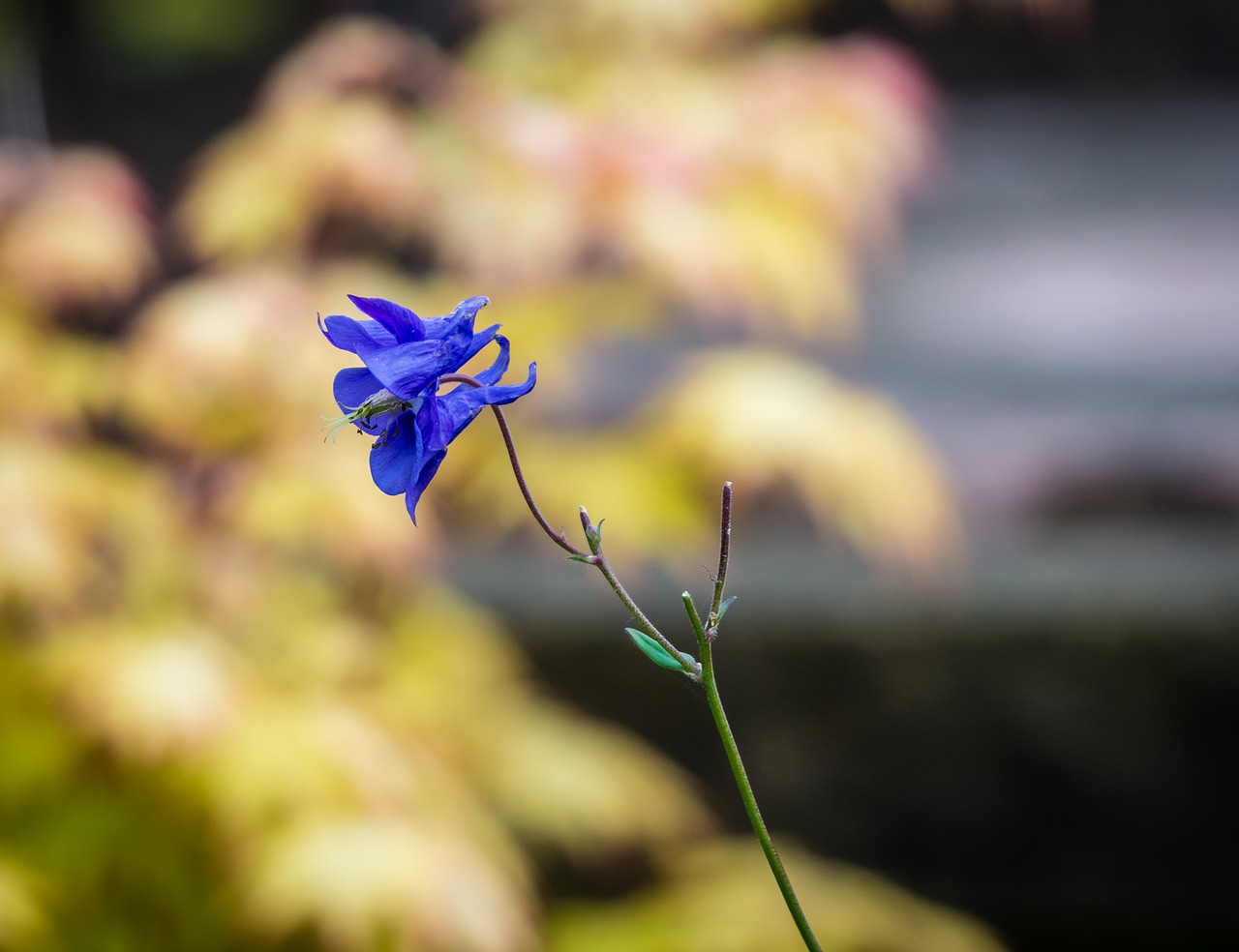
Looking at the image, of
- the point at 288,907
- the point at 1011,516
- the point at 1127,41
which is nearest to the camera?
the point at 288,907

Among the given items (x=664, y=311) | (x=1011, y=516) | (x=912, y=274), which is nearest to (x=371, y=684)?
(x=664, y=311)

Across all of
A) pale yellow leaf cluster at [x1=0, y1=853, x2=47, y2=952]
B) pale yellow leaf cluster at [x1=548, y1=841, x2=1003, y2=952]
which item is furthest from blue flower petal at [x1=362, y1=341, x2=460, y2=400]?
pale yellow leaf cluster at [x1=548, y1=841, x2=1003, y2=952]

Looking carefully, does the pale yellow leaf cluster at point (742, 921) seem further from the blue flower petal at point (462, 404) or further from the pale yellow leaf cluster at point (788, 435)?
the blue flower petal at point (462, 404)

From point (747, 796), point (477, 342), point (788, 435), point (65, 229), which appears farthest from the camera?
point (65, 229)

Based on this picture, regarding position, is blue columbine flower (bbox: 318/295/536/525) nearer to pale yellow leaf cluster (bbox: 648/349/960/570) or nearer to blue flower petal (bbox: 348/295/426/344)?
blue flower petal (bbox: 348/295/426/344)

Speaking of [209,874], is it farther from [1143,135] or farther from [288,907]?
[1143,135]

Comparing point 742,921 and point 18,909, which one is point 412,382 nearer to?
point 18,909

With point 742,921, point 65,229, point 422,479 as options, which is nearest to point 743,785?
point 422,479
